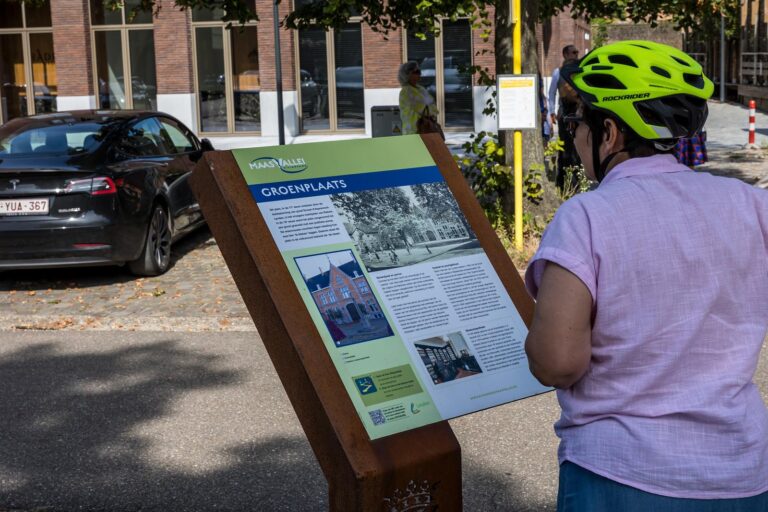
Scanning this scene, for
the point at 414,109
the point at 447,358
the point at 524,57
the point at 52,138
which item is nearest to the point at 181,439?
the point at 447,358

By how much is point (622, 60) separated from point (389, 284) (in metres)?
0.82

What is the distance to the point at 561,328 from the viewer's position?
2045mm

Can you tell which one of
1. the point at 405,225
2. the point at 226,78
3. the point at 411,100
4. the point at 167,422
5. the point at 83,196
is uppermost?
the point at 405,225

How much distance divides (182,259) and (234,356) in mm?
3996

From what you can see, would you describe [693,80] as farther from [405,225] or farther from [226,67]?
[226,67]

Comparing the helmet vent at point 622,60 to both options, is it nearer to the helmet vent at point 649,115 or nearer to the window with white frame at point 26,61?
the helmet vent at point 649,115

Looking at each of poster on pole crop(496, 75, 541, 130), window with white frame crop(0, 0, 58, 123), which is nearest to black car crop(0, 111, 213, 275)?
poster on pole crop(496, 75, 541, 130)

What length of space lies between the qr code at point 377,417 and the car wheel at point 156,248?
25.5 feet

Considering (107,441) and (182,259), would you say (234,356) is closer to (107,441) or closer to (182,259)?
(107,441)

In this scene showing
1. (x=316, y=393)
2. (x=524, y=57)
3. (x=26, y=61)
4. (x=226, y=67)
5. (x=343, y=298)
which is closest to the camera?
(x=316, y=393)

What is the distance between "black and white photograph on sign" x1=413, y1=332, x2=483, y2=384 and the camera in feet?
8.46

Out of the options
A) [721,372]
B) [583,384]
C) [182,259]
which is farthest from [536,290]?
[182,259]

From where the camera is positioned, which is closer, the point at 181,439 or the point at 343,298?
the point at 343,298

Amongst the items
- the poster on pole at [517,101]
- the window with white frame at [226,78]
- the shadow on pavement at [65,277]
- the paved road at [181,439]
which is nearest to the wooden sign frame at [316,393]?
the paved road at [181,439]
